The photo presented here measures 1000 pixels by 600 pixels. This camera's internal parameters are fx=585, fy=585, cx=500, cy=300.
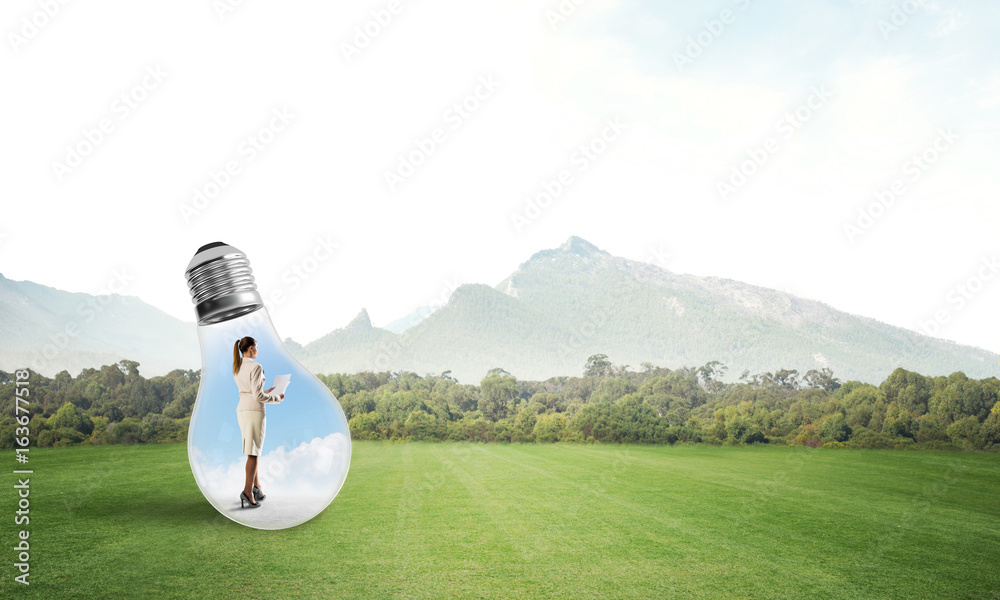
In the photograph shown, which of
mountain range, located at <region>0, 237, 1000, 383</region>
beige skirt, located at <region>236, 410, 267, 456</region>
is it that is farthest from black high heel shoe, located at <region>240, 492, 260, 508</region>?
mountain range, located at <region>0, 237, 1000, 383</region>

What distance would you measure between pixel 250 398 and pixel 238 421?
183 mm

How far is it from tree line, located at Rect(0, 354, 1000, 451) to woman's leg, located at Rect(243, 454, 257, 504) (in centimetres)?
1869

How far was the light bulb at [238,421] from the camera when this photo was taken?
13.5ft

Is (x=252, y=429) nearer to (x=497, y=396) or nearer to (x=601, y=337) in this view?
(x=497, y=396)

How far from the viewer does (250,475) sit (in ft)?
14.0

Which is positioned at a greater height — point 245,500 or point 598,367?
point 245,500

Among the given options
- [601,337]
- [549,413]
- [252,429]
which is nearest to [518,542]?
[252,429]

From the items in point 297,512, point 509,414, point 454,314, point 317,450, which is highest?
point 454,314

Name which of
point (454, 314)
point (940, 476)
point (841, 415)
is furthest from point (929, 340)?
point (940, 476)

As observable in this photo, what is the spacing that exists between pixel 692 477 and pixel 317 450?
11098 mm

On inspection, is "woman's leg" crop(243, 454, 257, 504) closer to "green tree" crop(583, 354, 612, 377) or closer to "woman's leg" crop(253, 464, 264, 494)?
"woman's leg" crop(253, 464, 264, 494)

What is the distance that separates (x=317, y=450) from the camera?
444 centimetres

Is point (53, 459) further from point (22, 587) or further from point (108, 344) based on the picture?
point (108, 344)

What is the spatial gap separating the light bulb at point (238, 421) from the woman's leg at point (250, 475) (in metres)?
0.03
